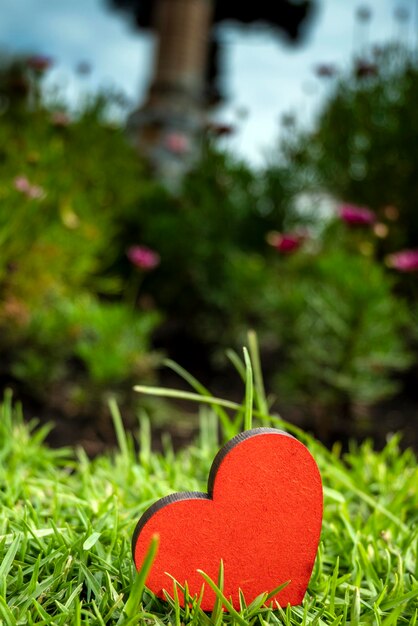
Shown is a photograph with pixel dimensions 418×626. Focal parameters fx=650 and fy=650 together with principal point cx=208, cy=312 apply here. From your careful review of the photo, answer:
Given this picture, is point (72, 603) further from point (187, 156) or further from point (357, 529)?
point (187, 156)

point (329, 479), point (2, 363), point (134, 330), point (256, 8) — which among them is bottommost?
point (2, 363)

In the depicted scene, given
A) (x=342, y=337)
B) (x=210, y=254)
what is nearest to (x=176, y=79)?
(x=210, y=254)

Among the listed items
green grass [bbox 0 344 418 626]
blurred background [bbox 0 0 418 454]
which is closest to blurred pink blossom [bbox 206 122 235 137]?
blurred background [bbox 0 0 418 454]

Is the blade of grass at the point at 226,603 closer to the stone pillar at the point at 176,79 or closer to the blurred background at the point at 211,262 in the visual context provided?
the blurred background at the point at 211,262

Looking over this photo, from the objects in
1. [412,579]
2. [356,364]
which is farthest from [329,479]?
[356,364]

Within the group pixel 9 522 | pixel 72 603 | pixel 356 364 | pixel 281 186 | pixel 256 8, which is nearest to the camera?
pixel 72 603

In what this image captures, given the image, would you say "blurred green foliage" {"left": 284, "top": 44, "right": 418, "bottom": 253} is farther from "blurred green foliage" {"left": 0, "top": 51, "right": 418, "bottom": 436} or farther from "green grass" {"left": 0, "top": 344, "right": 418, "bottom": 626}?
"green grass" {"left": 0, "top": 344, "right": 418, "bottom": 626}
